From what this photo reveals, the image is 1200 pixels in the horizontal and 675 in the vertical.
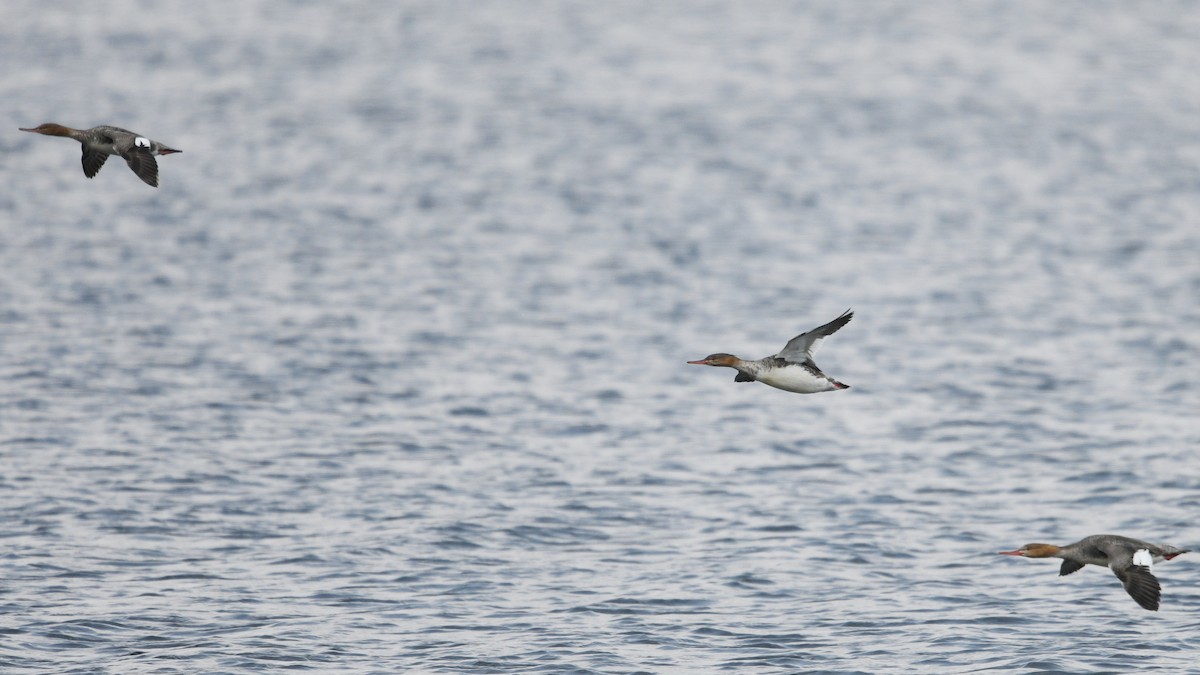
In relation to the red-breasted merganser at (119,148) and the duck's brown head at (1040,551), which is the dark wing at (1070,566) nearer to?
the duck's brown head at (1040,551)

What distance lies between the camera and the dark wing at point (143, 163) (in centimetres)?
1655

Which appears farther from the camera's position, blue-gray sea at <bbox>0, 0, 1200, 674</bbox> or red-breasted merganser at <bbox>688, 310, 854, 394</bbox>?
blue-gray sea at <bbox>0, 0, 1200, 674</bbox>

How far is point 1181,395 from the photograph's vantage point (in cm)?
3061

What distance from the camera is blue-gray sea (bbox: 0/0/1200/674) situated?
778 inches

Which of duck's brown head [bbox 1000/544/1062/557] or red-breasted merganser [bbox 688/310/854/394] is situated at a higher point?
red-breasted merganser [bbox 688/310/854/394]

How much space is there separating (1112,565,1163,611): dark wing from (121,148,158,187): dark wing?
9.90 metres

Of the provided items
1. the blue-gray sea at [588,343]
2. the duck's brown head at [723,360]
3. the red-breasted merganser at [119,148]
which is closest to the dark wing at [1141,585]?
the blue-gray sea at [588,343]

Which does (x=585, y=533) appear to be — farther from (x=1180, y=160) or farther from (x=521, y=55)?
(x=521, y=55)

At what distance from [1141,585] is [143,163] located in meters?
10.4

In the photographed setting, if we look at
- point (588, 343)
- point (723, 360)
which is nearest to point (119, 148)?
point (723, 360)

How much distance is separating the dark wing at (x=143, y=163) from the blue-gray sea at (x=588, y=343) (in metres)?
5.22

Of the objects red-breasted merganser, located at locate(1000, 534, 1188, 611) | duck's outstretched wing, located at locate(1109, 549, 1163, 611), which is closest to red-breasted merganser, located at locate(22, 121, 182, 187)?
red-breasted merganser, located at locate(1000, 534, 1188, 611)

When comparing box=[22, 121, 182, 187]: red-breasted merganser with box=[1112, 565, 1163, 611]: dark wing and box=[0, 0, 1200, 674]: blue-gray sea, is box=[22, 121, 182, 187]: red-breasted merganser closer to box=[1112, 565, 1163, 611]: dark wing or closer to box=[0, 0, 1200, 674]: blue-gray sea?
box=[0, 0, 1200, 674]: blue-gray sea

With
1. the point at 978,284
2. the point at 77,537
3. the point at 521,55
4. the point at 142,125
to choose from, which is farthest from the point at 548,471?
the point at 521,55
